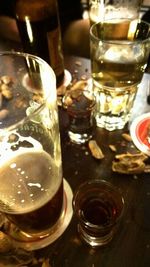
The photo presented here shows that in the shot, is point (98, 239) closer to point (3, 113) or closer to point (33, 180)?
point (33, 180)

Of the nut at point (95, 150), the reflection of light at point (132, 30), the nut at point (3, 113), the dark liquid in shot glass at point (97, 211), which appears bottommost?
the dark liquid in shot glass at point (97, 211)

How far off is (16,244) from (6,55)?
0.90ft

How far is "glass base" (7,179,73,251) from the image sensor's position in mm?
371

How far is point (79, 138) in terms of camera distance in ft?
1.65

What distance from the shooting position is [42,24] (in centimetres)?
54

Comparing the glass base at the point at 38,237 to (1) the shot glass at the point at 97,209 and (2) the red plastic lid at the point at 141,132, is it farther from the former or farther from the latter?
(2) the red plastic lid at the point at 141,132

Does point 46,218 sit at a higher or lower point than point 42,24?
lower

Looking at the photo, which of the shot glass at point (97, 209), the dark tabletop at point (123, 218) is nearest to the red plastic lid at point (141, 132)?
the dark tabletop at point (123, 218)

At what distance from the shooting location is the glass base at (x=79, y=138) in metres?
0.50

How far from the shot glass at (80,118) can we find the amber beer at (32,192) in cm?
12

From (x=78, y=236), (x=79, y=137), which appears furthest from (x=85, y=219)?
(x=79, y=137)

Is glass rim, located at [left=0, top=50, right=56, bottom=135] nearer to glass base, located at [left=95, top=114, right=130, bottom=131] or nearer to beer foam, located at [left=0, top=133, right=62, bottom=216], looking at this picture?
beer foam, located at [left=0, top=133, right=62, bottom=216]

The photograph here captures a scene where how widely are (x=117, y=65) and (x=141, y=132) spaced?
0.13 m

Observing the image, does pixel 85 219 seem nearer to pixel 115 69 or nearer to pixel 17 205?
pixel 17 205
